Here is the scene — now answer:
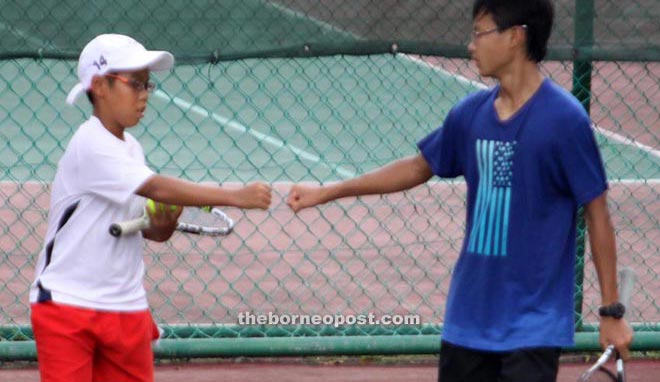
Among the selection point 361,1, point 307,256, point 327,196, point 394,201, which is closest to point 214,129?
point 394,201

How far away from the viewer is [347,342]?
6746 millimetres

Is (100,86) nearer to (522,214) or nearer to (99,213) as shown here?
(99,213)

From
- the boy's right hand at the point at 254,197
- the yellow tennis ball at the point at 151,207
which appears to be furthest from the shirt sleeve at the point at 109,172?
the boy's right hand at the point at 254,197

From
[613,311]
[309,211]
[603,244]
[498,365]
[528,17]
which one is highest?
[528,17]

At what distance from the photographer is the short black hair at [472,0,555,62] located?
4547 mm

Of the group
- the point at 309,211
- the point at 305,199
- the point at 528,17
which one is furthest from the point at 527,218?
the point at 309,211

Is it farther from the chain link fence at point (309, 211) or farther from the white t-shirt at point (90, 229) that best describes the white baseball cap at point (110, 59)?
the chain link fence at point (309, 211)

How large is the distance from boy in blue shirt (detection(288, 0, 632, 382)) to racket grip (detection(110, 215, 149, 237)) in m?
0.97

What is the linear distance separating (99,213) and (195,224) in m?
0.58

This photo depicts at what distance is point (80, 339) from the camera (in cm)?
482

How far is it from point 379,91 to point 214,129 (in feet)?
5.50

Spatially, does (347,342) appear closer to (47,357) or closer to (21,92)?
(47,357)

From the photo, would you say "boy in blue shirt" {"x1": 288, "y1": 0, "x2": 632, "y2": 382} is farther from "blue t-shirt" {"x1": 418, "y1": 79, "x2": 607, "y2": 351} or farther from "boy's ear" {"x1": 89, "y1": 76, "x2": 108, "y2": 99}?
"boy's ear" {"x1": 89, "y1": 76, "x2": 108, "y2": 99}

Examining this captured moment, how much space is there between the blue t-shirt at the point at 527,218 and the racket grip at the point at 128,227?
99 cm
